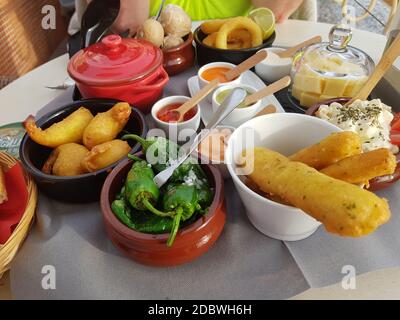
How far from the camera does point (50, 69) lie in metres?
1.17

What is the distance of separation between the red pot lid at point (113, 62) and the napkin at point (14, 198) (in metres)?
0.28

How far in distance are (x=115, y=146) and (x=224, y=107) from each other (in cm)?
25

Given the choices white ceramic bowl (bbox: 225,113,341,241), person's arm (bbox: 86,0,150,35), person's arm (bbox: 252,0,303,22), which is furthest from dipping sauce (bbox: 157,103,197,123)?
person's arm (bbox: 252,0,303,22)

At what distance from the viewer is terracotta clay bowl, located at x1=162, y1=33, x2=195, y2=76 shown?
1053 millimetres

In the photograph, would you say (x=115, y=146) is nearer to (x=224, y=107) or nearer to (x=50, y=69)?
(x=224, y=107)

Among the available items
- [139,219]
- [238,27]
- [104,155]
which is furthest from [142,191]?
[238,27]

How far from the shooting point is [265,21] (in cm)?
111

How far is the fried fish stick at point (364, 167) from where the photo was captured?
0.51 meters

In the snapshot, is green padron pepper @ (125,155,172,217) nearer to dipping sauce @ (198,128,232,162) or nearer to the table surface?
dipping sauce @ (198,128,232,162)

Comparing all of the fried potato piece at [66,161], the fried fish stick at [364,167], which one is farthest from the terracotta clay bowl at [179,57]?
the fried fish stick at [364,167]

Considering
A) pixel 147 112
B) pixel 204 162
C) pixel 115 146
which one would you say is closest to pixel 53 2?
pixel 147 112

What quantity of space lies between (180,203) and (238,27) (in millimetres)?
726

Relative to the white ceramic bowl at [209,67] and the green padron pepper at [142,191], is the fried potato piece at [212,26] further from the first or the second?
the green padron pepper at [142,191]

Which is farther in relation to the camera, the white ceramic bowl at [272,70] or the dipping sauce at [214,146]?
the white ceramic bowl at [272,70]
